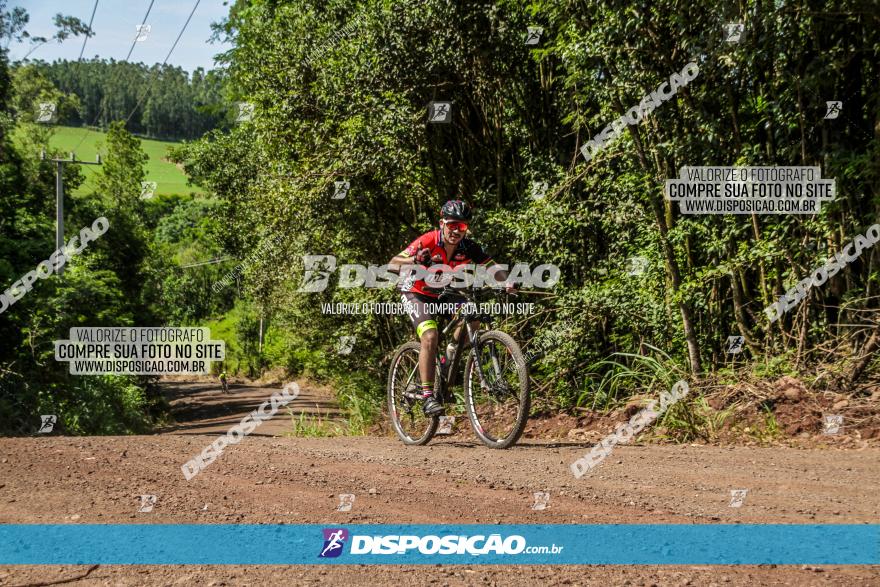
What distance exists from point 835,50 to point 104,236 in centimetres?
3129

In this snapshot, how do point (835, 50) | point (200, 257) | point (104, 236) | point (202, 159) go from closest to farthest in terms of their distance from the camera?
point (835, 50) < point (202, 159) < point (104, 236) < point (200, 257)

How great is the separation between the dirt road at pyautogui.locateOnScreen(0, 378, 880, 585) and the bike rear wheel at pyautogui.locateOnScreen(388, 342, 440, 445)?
2.92 ft

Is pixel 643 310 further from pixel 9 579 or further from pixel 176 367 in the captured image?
pixel 176 367

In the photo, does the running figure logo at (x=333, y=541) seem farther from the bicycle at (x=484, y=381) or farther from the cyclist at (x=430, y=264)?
the cyclist at (x=430, y=264)

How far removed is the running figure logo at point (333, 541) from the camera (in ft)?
12.6

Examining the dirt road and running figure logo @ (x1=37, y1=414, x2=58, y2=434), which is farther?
running figure logo @ (x1=37, y1=414, x2=58, y2=434)

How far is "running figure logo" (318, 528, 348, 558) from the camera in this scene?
3.84 m

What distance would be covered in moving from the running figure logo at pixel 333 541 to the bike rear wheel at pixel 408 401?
3905mm


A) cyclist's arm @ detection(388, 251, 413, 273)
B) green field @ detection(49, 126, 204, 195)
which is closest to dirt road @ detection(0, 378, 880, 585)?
cyclist's arm @ detection(388, 251, 413, 273)

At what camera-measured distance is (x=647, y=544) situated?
3.90 metres

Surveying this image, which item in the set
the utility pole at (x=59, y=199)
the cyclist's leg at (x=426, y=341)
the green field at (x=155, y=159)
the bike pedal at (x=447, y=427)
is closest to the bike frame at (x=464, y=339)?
the cyclist's leg at (x=426, y=341)

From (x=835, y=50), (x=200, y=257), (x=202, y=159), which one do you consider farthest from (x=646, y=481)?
(x=200, y=257)

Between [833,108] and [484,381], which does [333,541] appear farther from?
[833,108]

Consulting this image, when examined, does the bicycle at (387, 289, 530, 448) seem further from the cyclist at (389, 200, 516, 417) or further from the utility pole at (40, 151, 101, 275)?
the utility pole at (40, 151, 101, 275)
